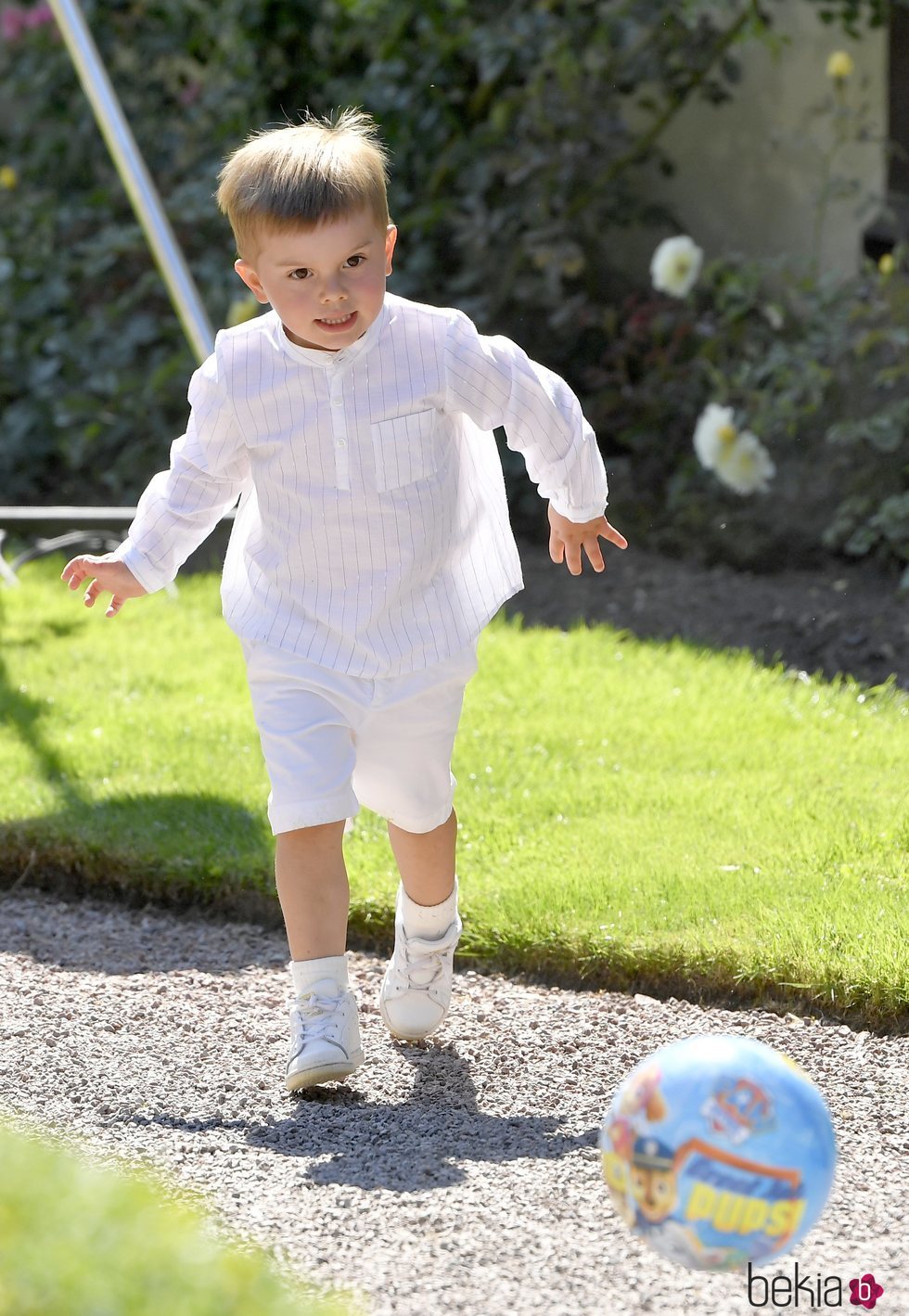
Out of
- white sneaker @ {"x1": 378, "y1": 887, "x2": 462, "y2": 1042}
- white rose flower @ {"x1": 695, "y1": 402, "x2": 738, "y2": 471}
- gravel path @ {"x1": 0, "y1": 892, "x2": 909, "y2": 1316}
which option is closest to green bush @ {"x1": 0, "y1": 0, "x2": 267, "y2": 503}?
white rose flower @ {"x1": 695, "y1": 402, "x2": 738, "y2": 471}

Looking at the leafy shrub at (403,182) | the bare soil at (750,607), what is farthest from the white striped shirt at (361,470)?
the leafy shrub at (403,182)

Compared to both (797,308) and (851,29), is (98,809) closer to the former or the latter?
(797,308)

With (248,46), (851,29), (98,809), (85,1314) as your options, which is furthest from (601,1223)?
(248,46)

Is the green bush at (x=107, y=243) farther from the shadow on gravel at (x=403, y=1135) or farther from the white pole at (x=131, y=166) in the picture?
the shadow on gravel at (x=403, y=1135)

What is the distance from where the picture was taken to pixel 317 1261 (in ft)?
6.23

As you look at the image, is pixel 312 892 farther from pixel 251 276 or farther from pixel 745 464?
pixel 745 464

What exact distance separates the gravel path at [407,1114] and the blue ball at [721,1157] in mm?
137

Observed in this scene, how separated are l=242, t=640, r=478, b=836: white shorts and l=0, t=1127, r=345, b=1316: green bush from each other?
0.79 metres

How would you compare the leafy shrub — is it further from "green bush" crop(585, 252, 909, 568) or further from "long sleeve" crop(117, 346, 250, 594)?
"long sleeve" crop(117, 346, 250, 594)

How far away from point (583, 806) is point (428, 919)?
2.65ft

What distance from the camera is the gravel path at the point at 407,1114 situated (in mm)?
1875

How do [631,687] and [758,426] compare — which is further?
[758,426]

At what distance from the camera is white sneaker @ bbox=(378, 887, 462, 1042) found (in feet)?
8.60

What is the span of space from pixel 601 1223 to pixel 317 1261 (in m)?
0.33
